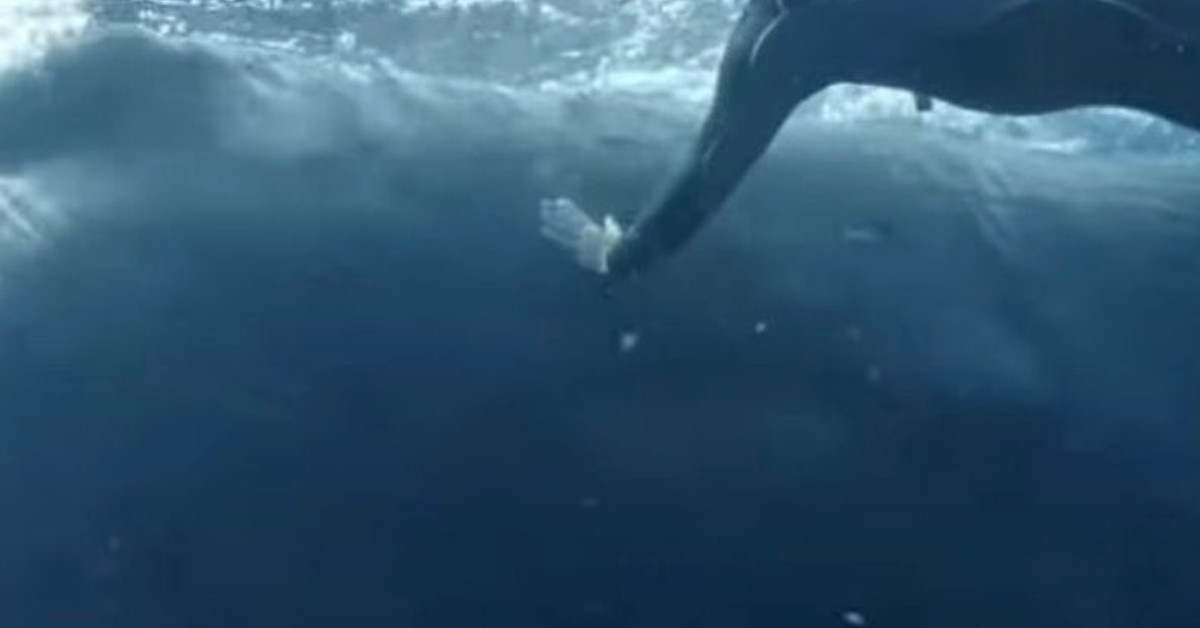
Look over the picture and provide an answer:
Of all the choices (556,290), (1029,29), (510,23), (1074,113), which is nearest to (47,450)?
(556,290)

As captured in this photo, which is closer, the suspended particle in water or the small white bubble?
the small white bubble

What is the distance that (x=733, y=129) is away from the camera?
6.66 m

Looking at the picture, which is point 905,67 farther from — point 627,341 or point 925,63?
point 627,341

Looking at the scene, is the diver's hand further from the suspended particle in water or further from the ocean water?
the suspended particle in water

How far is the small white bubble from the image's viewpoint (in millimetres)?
6297

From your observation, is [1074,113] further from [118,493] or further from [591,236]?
[118,493]

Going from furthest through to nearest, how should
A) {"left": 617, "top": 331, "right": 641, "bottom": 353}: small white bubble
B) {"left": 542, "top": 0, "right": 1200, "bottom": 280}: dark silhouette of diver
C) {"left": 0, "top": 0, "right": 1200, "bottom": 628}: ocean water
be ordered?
{"left": 542, "top": 0, "right": 1200, "bottom": 280}: dark silhouette of diver < {"left": 617, "top": 331, "right": 641, "bottom": 353}: small white bubble < {"left": 0, "top": 0, "right": 1200, "bottom": 628}: ocean water

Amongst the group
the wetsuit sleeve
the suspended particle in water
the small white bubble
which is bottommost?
the suspended particle in water

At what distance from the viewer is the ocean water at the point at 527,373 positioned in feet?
18.3

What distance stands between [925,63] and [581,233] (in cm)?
133

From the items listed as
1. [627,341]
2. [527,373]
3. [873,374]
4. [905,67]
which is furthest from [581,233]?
[905,67]

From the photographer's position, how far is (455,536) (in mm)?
5734

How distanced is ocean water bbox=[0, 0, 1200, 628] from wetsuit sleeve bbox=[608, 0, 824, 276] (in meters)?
0.21

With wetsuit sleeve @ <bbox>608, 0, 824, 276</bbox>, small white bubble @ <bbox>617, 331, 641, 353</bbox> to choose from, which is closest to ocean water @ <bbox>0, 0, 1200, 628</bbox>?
small white bubble @ <bbox>617, 331, 641, 353</bbox>
